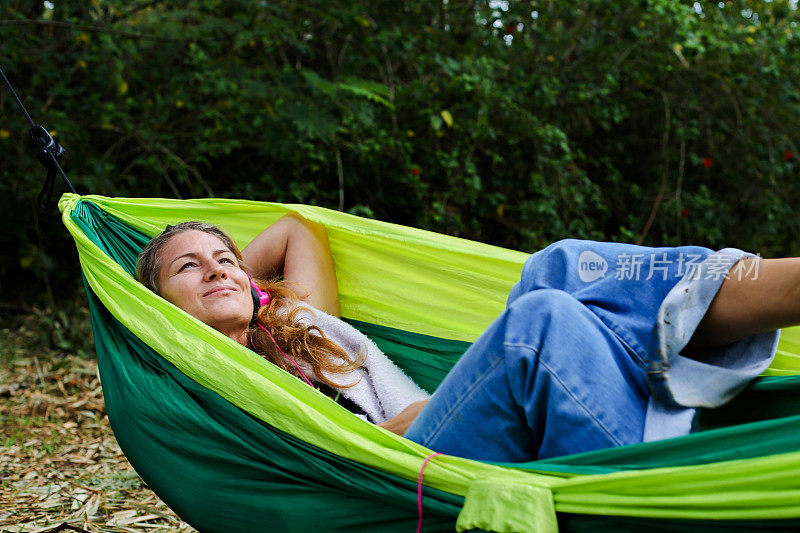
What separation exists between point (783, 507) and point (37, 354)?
8.58ft

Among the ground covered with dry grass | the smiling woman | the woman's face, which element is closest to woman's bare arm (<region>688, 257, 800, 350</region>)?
the smiling woman

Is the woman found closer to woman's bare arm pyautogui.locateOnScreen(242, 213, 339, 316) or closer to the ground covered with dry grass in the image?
woman's bare arm pyautogui.locateOnScreen(242, 213, 339, 316)

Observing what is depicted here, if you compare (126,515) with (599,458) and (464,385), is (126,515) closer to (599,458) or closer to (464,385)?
(464,385)

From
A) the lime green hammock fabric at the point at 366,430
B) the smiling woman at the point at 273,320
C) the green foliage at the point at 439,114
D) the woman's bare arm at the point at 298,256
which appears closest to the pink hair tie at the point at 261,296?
the smiling woman at the point at 273,320

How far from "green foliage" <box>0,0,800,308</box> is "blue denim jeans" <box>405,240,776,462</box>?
168 centimetres

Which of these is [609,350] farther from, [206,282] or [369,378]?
[206,282]

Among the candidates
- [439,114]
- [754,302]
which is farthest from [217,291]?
[439,114]

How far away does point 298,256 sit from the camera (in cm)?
164

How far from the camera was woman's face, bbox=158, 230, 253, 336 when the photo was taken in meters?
1.37

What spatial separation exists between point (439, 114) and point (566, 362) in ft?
8.02

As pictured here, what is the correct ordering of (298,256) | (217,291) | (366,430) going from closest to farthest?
(366,430), (217,291), (298,256)

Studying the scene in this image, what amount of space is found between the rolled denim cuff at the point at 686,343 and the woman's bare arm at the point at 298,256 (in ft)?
2.96

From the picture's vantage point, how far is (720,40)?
3.32 metres

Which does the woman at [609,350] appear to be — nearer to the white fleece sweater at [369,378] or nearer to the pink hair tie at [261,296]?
the white fleece sweater at [369,378]
